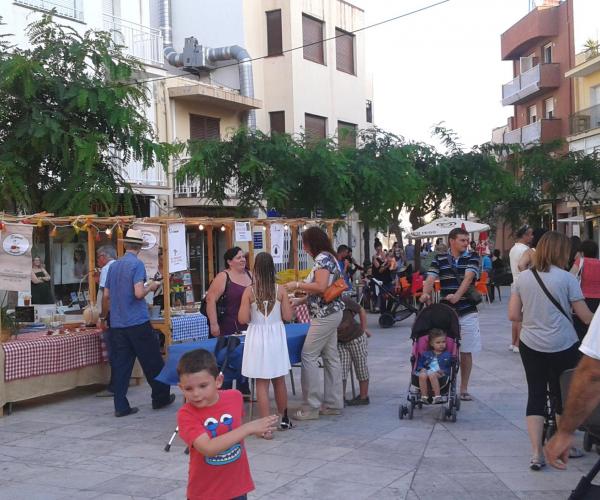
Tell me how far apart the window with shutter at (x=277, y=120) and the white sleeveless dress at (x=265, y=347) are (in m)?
19.9

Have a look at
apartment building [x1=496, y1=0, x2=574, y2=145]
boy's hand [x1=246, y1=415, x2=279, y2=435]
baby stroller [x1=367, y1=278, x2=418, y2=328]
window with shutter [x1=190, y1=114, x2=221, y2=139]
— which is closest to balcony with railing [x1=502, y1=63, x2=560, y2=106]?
apartment building [x1=496, y1=0, x2=574, y2=145]

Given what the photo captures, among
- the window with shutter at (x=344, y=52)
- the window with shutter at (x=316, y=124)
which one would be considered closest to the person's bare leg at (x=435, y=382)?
the window with shutter at (x=316, y=124)

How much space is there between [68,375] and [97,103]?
5509 mm

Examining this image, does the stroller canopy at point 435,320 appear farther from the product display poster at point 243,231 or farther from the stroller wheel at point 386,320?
the stroller wheel at point 386,320

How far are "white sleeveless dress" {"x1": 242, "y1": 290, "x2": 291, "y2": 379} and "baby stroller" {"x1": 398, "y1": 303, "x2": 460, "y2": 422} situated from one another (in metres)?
1.28

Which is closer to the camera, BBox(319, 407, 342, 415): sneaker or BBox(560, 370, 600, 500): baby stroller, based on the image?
BBox(560, 370, 600, 500): baby stroller

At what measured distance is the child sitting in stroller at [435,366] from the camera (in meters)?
7.10

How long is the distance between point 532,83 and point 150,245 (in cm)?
2888

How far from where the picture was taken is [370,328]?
1586cm

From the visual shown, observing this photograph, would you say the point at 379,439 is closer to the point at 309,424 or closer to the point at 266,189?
the point at 309,424

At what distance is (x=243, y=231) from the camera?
40.1ft

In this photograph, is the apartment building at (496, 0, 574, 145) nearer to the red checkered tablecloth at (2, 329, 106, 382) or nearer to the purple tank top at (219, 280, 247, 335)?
the red checkered tablecloth at (2, 329, 106, 382)

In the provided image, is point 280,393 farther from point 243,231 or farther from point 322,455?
point 243,231

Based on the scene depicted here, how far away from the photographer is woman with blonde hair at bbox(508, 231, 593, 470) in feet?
17.8
